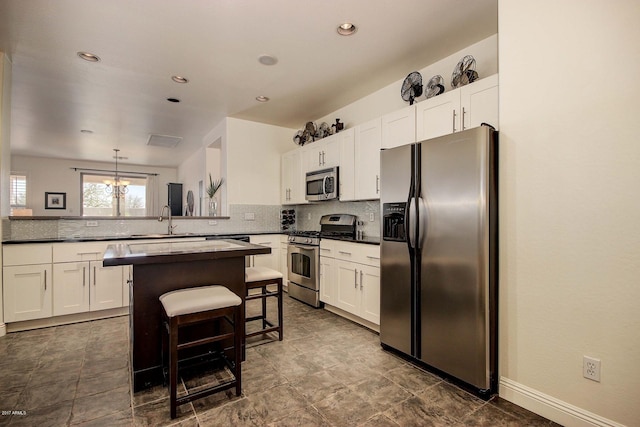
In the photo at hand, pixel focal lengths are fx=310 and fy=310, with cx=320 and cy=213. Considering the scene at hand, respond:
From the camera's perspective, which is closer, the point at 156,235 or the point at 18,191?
the point at 156,235

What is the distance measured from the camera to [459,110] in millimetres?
2521

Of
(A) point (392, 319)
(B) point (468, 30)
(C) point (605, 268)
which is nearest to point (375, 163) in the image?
(B) point (468, 30)

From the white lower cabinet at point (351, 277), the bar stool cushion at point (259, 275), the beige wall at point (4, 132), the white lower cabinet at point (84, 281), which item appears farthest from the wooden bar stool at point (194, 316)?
the beige wall at point (4, 132)

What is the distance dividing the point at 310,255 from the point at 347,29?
2.51m

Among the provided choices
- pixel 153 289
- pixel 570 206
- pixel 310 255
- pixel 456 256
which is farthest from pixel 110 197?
pixel 570 206

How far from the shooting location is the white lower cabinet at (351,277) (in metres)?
3.07

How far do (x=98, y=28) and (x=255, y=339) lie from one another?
3014mm

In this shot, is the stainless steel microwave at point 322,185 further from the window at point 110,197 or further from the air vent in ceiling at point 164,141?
the window at point 110,197

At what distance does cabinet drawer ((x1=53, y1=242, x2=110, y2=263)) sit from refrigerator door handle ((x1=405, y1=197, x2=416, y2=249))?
10.9 feet

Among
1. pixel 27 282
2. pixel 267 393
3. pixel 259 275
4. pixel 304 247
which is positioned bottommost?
pixel 267 393

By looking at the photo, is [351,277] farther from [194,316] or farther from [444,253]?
[194,316]

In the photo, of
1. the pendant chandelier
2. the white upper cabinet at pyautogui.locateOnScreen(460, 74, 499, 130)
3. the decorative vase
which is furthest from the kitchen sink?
the pendant chandelier

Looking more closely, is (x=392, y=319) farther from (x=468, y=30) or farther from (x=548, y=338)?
(x=468, y=30)

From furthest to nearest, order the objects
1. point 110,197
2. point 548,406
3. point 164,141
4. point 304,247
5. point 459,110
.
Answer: point 110,197, point 164,141, point 304,247, point 459,110, point 548,406
